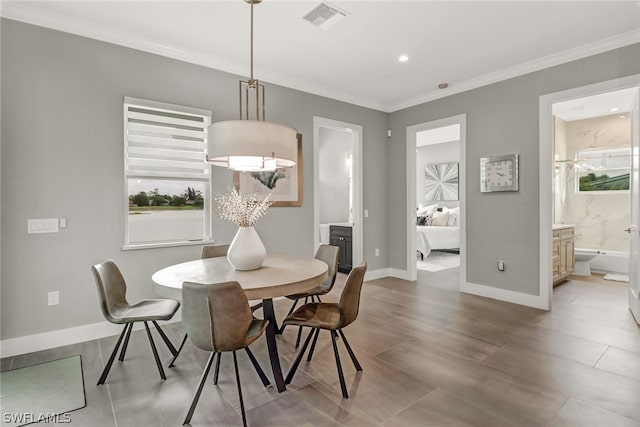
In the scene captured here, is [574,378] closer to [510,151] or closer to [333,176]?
[510,151]

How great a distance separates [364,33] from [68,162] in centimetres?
293

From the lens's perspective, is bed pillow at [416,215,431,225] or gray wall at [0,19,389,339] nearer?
gray wall at [0,19,389,339]

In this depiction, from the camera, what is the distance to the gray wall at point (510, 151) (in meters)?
3.57

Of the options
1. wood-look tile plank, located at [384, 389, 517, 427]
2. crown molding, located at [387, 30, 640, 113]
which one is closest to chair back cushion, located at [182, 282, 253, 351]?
wood-look tile plank, located at [384, 389, 517, 427]

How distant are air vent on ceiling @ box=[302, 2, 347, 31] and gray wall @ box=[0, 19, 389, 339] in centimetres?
143

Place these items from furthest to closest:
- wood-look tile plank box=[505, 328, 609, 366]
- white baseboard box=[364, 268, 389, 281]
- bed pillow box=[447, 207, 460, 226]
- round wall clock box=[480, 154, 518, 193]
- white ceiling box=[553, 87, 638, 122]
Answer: bed pillow box=[447, 207, 460, 226] < white baseboard box=[364, 268, 389, 281] < white ceiling box=[553, 87, 638, 122] < round wall clock box=[480, 154, 518, 193] < wood-look tile plank box=[505, 328, 609, 366]

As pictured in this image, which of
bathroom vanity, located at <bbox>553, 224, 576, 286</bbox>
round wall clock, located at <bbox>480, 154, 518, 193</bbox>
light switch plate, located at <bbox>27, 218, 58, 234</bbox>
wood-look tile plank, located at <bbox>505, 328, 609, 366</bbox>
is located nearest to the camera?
wood-look tile plank, located at <bbox>505, 328, 609, 366</bbox>

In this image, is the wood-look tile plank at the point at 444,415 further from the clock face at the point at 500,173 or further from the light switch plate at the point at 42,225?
the light switch plate at the point at 42,225

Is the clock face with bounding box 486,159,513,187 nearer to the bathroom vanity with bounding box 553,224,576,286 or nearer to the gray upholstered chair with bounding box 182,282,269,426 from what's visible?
the bathroom vanity with bounding box 553,224,576,286

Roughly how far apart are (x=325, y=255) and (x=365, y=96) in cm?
288

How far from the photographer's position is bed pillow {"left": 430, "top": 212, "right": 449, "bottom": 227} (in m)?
7.97

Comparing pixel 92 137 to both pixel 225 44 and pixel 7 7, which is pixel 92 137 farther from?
pixel 225 44

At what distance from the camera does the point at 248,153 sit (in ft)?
6.77

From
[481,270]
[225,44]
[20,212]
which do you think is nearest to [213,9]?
[225,44]
